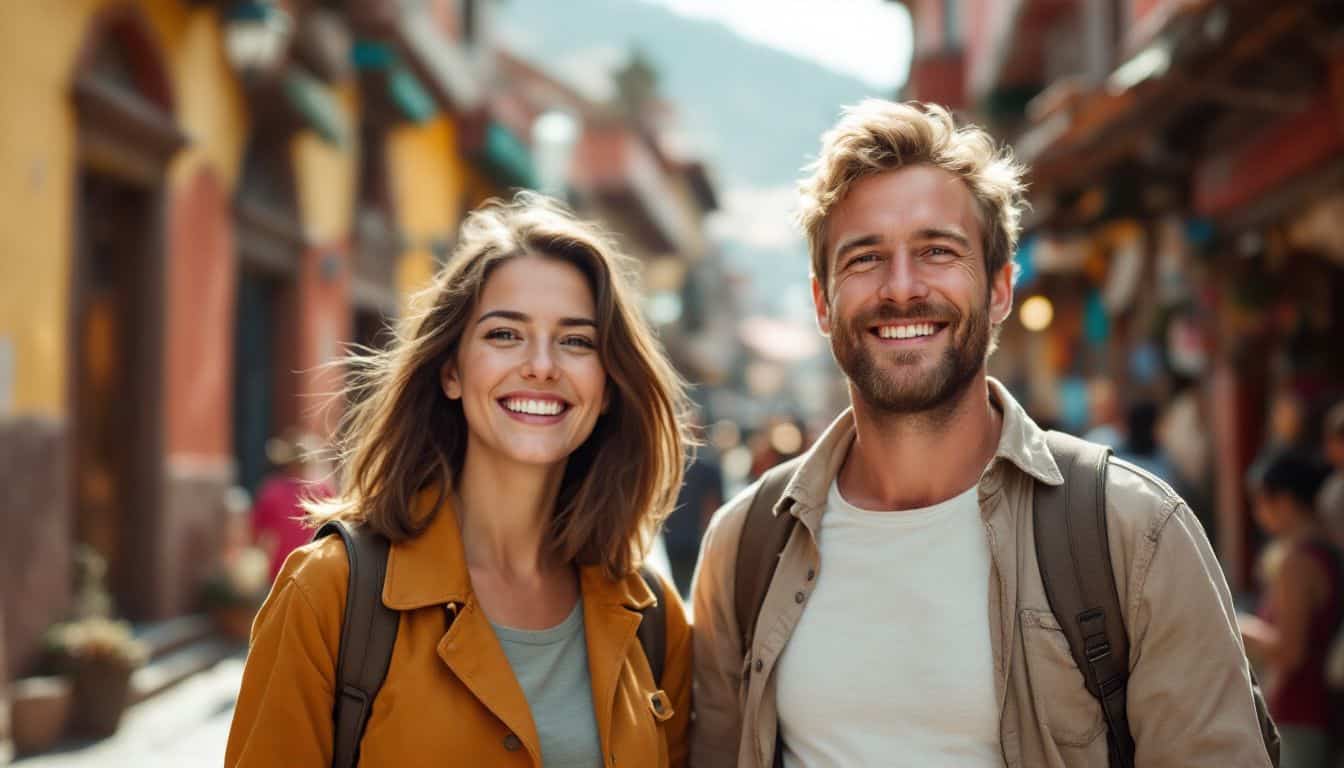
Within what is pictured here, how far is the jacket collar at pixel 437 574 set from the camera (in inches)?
122

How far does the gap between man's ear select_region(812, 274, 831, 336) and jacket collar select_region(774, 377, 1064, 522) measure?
0.73 ft

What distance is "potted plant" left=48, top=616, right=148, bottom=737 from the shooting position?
8.74 meters

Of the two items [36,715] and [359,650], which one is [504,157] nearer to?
[36,715]

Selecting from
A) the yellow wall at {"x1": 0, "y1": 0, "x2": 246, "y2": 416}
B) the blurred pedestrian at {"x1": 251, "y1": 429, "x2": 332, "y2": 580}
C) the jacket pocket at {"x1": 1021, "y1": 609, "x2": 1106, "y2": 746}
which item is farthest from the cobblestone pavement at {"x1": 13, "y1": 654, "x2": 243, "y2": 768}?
the jacket pocket at {"x1": 1021, "y1": 609, "x2": 1106, "y2": 746}

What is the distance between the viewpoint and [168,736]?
873cm

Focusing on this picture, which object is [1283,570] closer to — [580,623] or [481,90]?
[580,623]

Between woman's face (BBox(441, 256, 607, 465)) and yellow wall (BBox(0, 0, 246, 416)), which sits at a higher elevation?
yellow wall (BBox(0, 0, 246, 416))

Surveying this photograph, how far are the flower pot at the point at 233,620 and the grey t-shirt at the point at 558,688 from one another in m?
9.29

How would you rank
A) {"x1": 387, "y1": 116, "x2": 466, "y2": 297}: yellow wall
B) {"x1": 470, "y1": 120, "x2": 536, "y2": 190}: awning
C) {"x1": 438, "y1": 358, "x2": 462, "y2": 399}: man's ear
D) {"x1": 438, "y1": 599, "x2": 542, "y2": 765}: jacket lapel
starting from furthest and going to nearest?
{"x1": 470, "y1": 120, "x2": 536, "y2": 190}: awning, {"x1": 387, "y1": 116, "x2": 466, "y2": 297}: yellow wall, {"x1": 438, "y1": 358, "x2": 462, "y2": 399}: man's ear, {"x1": 438, "y1": 599, "x2": 542, "y2": 765}: jacket lapel

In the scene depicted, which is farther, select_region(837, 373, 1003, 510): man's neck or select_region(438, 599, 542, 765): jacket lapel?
select_region(837, 373, 1003, 510): man's neck

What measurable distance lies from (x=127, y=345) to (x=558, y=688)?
9531 mm

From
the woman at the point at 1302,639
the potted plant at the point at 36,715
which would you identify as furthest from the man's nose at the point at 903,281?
the potted plant at the point at 36,715

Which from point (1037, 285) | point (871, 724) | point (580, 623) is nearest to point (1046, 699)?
point (871, 724)

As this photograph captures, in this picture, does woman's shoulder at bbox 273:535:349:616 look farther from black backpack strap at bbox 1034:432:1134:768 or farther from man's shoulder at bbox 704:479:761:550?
black backpack strap at bbox 1034:432:1134:768
